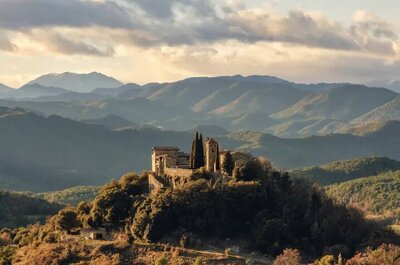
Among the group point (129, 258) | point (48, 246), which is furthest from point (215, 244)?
point (48, 246)

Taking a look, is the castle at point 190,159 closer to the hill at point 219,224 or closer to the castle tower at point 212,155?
the castle tower at point 212,155

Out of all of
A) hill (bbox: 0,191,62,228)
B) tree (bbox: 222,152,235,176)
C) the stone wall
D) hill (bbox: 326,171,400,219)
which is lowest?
hill (bbox: 0,191,62,228)

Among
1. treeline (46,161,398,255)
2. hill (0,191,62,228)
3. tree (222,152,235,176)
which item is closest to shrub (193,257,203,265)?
treeline (46,161,398,255)

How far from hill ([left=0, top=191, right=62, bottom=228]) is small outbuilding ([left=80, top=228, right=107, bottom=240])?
2611 inches

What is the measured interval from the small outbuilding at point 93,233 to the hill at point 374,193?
78.3 m

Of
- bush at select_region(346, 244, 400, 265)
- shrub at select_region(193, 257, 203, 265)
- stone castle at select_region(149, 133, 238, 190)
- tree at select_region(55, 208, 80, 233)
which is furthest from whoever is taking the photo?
→ tree at select_region(55, 208, 80, 233)

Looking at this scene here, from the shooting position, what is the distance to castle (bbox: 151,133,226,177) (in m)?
89.6

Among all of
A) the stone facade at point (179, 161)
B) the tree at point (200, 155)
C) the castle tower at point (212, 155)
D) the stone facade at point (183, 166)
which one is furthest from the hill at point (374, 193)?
the castle tower at point (212, 155)

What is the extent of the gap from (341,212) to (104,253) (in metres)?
27.5

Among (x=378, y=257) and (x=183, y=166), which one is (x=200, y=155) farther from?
(x=378, y=257)

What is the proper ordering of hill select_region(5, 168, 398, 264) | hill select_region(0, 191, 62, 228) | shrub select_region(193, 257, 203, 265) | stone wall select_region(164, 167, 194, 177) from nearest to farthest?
shrub select_region(193, 257, 203, 265) → hill select_region(5, 168, 398, 264) → stone wall select_region(164, 167, 194, 177) → hill select_region(0, 191, 62, 228)

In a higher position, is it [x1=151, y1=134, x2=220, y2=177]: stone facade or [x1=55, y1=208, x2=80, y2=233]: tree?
[x1=151, y1=134, x2=220, y2=177]: stone facade

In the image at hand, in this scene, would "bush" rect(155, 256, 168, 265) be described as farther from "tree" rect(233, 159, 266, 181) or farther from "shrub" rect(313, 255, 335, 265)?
"tree" rect(233, 159, 266, 181)

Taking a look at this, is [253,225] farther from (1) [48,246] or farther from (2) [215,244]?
(1) [48,246]
